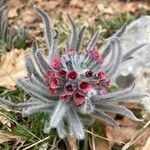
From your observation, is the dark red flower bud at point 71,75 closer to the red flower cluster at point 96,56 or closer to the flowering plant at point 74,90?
the flowering plant at point 74,90

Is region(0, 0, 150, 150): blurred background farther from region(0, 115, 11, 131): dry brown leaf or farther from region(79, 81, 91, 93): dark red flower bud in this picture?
region(79, 81, 91, 93): dark red flower bud

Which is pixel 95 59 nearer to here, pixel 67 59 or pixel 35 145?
pixel 67 59

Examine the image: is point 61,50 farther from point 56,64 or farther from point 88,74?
point 88,74

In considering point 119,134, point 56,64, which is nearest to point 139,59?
point 119,134

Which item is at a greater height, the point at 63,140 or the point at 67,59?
the point at 67,59

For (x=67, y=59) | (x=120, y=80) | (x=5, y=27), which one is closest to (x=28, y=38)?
(x=5, y=27)

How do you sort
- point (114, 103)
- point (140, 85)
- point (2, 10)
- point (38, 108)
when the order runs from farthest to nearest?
point (2, 10) < point (140, 85) < point (114, 103) < point (38, 108)
